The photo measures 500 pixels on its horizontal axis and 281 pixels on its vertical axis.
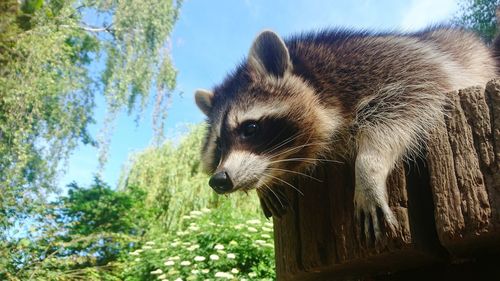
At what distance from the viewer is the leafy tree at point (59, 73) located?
11875 millimetres

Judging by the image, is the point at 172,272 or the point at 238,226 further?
the point at 238,226

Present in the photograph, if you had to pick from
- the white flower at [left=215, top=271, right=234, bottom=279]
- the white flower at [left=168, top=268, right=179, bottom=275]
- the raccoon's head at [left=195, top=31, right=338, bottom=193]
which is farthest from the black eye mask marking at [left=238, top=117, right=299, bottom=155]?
the white flower at [left=168, top=268, right=179, bottom=275]

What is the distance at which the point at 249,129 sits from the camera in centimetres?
204

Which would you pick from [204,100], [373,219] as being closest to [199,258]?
[204,100]

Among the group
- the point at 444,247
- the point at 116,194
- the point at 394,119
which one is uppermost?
the point at 116,194

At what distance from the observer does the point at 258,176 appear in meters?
1.85

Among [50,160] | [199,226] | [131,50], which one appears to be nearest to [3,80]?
[50,160]

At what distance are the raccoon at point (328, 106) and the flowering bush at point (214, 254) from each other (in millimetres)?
5661

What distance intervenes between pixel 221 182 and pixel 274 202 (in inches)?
→ 8.4

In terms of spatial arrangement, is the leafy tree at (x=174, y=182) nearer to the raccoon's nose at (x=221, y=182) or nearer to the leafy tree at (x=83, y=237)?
the leafy tree at (x=83, y=237)

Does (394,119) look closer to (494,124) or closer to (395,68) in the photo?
(395,68)

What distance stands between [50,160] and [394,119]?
1291cm

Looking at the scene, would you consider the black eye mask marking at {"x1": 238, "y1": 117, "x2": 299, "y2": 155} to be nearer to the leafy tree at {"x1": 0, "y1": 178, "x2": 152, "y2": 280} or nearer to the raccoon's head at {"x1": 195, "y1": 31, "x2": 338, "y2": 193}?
the raccoon's head at {"x1": 195, "y1": 31, "x2": 338, "y2": 193}

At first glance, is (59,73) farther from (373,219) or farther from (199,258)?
(373,219)
